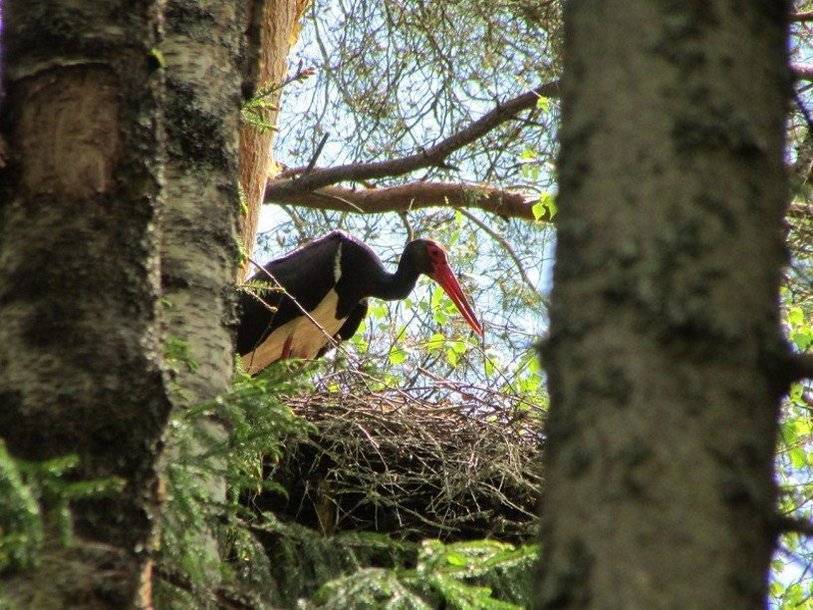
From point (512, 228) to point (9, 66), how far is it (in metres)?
5.99

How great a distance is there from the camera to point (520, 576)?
10.3ft

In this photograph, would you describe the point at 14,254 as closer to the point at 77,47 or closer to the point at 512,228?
the point at 77,47

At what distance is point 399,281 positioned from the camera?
25.7ft

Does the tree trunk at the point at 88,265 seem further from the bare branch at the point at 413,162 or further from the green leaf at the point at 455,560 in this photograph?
the bare branch at the point at 413,162

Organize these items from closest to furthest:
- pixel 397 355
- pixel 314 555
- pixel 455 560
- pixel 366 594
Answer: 1. pixel 366 594
2. pixel 455 560
3. pixel 314 555
4. pixel 397 355

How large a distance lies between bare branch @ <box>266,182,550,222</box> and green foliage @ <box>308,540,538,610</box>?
4.08 m

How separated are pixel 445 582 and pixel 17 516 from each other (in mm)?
1131

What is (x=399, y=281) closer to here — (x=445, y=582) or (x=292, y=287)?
(x=292, y=287)

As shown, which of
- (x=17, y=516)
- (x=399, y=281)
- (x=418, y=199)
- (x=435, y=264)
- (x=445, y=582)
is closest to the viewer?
(x=17, y=516)

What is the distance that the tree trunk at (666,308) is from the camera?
0.91 metres

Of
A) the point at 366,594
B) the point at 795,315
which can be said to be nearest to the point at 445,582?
the point at 366,594

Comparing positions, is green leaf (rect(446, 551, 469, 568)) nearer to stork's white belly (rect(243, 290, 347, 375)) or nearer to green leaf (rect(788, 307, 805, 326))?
green leaf (rect(788, 307, 805, 326))

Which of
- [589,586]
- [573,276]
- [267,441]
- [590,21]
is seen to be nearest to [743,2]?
[590,21]

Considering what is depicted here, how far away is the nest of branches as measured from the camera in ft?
16.4
